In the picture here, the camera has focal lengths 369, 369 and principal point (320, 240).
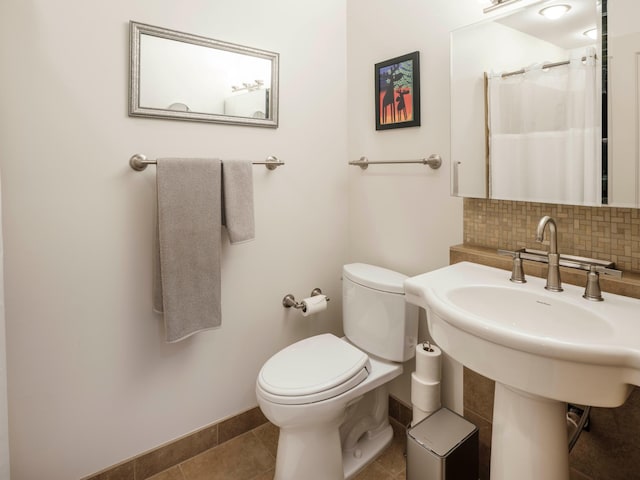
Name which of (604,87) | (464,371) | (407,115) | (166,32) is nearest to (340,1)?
(407,115)

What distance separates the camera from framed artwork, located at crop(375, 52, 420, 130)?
1.60 metres

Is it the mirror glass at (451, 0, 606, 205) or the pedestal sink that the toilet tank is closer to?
the pedestal sink

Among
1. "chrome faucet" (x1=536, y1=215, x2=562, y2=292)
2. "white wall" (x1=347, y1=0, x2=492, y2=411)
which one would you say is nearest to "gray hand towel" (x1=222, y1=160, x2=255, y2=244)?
"white wall" (x1=347, y1=0, x2=492, y2=411)

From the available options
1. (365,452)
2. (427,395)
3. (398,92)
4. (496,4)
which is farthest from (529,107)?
(365,452)

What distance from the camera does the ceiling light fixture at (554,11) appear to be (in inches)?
44.1

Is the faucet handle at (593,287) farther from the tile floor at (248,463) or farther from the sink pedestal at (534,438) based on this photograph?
the tile floor at (248,463)

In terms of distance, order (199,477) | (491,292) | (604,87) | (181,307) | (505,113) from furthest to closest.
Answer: (199,477), (181,307), (505,113), (491,292), (604,87)

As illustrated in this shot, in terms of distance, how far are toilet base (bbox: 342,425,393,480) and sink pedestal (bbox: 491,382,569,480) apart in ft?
2.29

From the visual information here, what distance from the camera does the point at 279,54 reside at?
1729mm

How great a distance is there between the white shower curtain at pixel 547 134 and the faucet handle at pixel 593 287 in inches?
8.6

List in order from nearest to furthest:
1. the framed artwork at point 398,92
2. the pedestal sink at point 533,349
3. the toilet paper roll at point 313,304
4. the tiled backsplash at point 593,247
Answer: the pedestal sink at point 533,349 < the tiled backsplash at point 593,247 < the framed artwork at point 398,92 < the toilet paper roll at point 313,304

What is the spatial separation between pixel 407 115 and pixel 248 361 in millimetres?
1358

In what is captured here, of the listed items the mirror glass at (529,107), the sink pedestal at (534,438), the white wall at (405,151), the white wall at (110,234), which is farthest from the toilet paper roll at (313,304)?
the sink pedestal at (534,438)

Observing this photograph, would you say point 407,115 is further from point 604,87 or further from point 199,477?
point 199,477
